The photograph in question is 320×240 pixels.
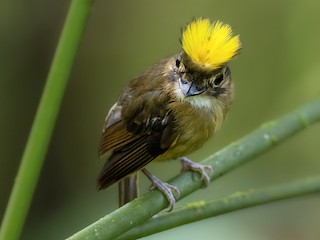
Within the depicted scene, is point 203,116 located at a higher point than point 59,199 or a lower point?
higher

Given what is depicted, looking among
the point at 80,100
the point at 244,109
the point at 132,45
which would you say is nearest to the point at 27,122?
the point at 80,100

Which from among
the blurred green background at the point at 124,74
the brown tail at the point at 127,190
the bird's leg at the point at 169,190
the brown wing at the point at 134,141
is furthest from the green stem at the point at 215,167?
the blurred green background at the point at 124,74

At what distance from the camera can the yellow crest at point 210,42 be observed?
187 cm

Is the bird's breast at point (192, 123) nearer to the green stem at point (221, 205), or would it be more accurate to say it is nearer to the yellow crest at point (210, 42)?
the yellow crest at point (210, 42)

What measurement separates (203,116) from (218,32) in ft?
1.38

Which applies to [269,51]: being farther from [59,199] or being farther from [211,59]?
[211,59]

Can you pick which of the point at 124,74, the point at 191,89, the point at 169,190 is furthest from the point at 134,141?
the point at 124,74

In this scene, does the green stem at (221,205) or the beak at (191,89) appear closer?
the green stem at (221,205)

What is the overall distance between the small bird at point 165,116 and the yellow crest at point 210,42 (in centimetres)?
1

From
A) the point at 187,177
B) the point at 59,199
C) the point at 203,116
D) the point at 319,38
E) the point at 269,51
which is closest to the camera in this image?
the point at 187,177

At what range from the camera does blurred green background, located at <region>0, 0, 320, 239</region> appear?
3.43 m

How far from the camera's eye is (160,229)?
1.59 metres

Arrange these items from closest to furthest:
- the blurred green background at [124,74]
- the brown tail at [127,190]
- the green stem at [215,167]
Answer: the green stem at [215,167] → the brown tail at [127,190] → the blurred green background at [124,74]

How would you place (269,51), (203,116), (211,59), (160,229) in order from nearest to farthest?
1. (160,229)
2. (211,59)
3. (203,116)
4. (269,51)
